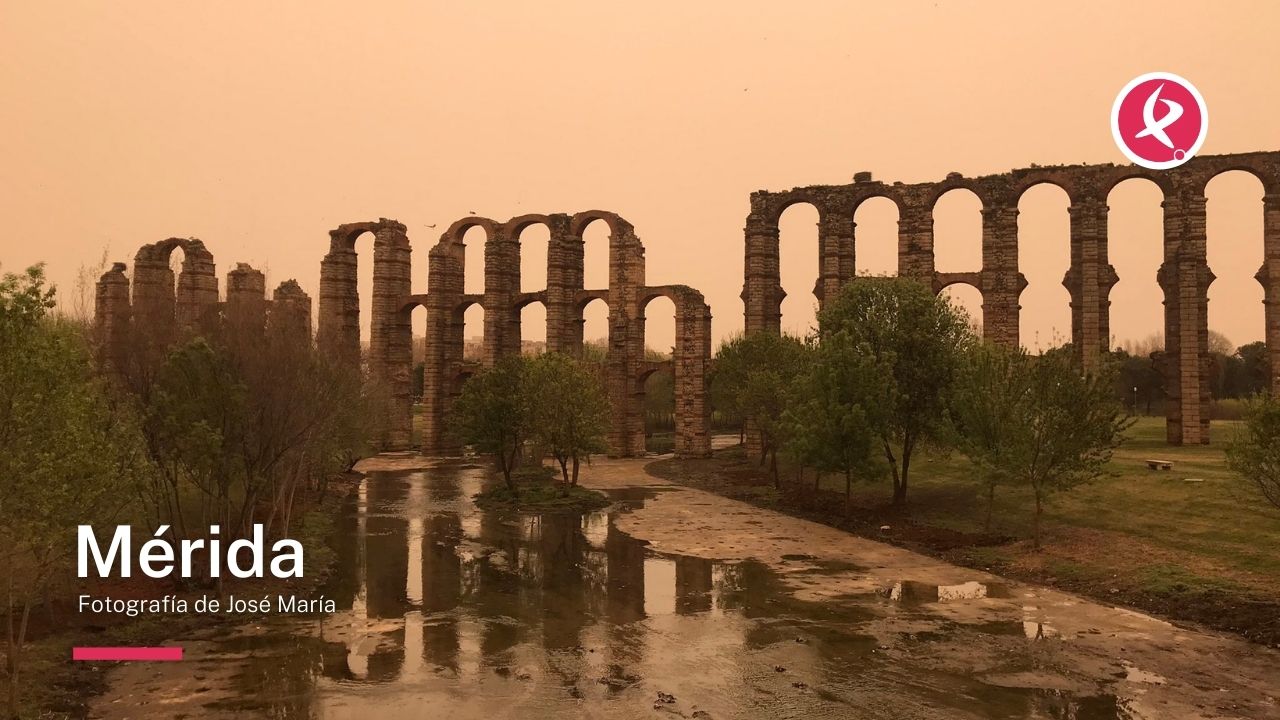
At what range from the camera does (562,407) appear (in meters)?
35.4

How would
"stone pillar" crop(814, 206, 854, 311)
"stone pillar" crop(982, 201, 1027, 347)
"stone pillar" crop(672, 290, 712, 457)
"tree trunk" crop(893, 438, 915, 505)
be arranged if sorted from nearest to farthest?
1. "tree trunk" crop(893, 438, 915, 505)
2. "stone pillar" crop(982, 201, 1027, 347)
3. "stone pillar" crop(814, 206, 854, 311)
4. "stone pillar" crop(672, 290, 712, 457)

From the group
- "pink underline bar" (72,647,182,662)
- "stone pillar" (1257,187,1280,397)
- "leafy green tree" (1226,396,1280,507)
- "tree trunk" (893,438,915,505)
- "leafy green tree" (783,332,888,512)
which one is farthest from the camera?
"stone pillar" (1257,187,1280,397)

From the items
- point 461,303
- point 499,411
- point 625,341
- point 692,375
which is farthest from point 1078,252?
point 461,303

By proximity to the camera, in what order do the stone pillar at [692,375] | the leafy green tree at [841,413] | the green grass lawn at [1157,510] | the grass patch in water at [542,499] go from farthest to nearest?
the stone pillar at [692,375] < the grass patch in water at [542,499] < the leafy green tree at [841,413] < the green grass lawn at [1157,510]

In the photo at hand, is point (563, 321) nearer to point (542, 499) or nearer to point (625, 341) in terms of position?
point (625, 341)

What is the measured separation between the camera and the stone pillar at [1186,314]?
44.0 m

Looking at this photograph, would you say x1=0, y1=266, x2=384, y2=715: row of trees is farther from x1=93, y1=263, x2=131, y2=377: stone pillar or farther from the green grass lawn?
the green grass lawn

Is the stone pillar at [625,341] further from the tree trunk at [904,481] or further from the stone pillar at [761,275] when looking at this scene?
the tree trunk at [904,481]

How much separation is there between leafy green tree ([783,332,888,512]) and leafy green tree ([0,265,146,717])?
843 inches

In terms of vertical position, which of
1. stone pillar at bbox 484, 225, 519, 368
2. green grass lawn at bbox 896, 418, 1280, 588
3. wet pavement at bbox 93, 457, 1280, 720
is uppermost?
stone pillar at bbox 484, 225, 519, 368

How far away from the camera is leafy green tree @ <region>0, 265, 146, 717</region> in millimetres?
12664

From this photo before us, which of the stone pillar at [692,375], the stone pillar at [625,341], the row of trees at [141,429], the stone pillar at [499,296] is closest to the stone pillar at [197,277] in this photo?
the stone pillar at [499,296]

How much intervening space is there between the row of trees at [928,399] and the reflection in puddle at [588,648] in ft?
17.9

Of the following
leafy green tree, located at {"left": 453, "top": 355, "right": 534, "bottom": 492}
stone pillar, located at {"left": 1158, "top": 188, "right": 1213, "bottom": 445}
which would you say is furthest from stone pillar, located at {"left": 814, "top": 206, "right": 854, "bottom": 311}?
leafy green tree, located at {"left": 453, "top": 355, "right": 534, "bottom": 492}
